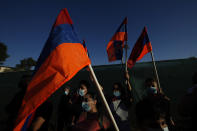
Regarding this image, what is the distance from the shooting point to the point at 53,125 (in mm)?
4844

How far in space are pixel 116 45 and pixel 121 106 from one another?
2.09m

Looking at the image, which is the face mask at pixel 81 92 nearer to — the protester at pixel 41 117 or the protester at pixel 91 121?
the protester at pixel 91 121

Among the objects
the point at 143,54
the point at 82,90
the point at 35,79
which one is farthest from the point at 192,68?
the point at 35,79

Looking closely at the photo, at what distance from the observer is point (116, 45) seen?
3709 mm

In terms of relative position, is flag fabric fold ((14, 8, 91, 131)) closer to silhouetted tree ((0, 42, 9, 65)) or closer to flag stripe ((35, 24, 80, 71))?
flag stripe ((35, 24, 80, 71))

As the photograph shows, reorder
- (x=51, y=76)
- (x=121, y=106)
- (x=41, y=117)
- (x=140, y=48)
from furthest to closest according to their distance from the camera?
(x=140, y=48)
(x=121, y=106)
(x=41, y=117)
(x=51, y=76)

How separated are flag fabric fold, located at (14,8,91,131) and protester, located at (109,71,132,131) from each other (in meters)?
1.41

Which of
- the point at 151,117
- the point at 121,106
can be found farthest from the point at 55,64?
the point at 121,106

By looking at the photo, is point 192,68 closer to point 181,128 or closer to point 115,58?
point 181,128

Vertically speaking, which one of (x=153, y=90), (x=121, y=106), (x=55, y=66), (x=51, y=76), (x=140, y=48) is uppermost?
(x=140, y=48)

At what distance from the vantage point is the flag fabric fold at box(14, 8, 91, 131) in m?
1.11

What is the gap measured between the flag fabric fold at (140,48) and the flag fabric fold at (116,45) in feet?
1.29

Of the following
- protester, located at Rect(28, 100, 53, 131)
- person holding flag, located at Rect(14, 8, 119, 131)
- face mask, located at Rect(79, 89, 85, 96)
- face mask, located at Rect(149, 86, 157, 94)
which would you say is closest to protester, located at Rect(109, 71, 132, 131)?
face mask, located at Rect(149, 86, 157, 94)

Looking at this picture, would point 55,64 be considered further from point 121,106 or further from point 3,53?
point 3,53
